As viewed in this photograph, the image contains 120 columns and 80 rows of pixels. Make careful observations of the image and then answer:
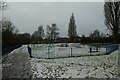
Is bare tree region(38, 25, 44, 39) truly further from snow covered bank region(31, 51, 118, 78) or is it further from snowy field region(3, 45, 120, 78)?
snow covered bank region(31, 51, 118, 78)

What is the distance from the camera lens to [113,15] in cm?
5022

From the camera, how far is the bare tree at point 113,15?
4972 centimetres

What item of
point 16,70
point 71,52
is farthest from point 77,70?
point 71,52

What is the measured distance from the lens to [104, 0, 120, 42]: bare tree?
163 ft

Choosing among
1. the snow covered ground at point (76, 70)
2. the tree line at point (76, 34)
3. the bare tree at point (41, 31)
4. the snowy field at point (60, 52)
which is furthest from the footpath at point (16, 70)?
the bare tree at point (41, 31)

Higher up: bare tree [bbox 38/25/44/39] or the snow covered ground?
bare tree [bbox 38/25/44/39]

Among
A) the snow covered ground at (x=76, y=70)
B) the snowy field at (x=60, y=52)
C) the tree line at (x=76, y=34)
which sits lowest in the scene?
the snowy field at (x=60, y=52)

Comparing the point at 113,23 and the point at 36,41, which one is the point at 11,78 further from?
the point at 36,41

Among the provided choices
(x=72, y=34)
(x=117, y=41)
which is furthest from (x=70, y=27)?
(x=117, y=41)

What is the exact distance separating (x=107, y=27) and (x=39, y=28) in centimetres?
6319

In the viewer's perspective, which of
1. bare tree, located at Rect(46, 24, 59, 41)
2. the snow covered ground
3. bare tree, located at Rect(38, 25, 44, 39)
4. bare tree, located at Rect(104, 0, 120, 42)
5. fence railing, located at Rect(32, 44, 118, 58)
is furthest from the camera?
bare tree, located at Rect(38, 25, 44, 39)

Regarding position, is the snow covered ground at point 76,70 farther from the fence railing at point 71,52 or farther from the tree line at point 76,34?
the tree line at point 76,34

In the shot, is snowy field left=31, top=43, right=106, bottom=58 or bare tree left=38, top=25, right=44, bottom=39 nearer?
snowy field left=31, top=43, right=106, bottom=58

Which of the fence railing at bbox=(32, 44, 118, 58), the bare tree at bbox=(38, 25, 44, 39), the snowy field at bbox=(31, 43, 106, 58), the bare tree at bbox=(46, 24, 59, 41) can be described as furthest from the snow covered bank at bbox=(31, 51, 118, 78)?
the bare tree at bbox=(38, 25, 44, 39)
